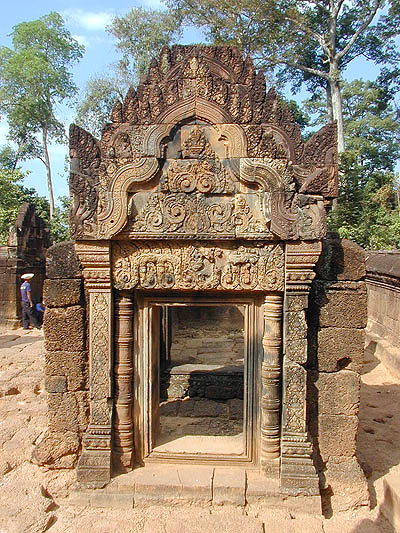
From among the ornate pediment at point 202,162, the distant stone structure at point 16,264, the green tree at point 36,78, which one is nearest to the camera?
the ornate pediment at point 202,162

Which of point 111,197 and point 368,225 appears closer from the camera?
point 111,197

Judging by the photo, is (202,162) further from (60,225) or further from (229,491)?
(60,225)

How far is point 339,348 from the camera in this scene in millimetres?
4496

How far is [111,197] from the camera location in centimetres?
423

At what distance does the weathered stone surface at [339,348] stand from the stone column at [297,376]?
11.0 inches

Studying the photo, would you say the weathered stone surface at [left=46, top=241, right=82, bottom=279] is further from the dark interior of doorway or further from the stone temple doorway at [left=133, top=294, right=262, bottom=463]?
the dark interior of doorway

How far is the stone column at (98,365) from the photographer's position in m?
4.33

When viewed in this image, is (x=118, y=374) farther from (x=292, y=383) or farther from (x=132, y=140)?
(x=132, y=140)

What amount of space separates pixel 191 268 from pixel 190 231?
0.37 m

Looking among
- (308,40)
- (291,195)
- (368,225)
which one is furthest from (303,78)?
(291,195)

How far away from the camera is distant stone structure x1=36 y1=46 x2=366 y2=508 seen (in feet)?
13.7

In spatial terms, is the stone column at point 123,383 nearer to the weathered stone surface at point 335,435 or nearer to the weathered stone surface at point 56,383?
the weathered stone surface at point 56,383

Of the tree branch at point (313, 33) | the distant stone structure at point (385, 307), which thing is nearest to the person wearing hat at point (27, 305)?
the distant stone structure at point (385, 307)

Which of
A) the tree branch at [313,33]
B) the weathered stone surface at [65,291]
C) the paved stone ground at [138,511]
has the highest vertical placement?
the tree branch at [313,33]
